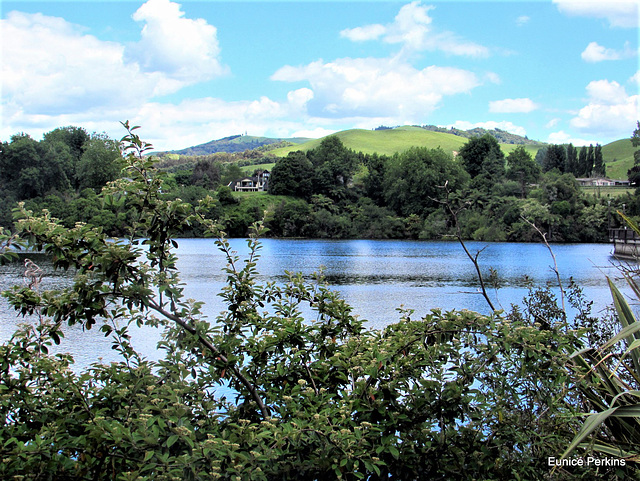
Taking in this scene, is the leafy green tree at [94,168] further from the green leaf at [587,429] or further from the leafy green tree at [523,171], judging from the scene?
the leafy green tree at [523,171]

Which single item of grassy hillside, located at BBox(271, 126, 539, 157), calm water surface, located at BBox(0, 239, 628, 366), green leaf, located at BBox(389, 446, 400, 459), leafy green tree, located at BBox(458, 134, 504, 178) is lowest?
calm water surface, located at BBox(0, 239, 628, 366)

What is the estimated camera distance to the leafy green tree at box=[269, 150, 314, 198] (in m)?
95.6

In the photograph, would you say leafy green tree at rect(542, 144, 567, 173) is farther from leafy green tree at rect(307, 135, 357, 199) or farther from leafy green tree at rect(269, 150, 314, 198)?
leafy green tree at rect(269, 150, 314, 198)

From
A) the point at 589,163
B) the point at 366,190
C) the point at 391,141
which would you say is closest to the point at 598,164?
the point at 589,163

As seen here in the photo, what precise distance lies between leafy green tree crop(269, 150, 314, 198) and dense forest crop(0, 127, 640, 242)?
190mm

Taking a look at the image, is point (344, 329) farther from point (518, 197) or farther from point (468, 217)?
point (518, 197)

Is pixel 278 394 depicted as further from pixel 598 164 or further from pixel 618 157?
pixel 618 157

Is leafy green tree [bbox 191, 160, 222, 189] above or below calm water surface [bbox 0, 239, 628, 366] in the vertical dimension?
above

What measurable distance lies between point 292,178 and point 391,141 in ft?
231

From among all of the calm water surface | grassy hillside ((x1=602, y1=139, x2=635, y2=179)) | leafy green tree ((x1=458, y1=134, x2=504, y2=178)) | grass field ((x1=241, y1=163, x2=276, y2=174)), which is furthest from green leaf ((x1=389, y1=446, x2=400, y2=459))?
grassy hillside ((x1=602, y1=139, x2=635, y2=179))

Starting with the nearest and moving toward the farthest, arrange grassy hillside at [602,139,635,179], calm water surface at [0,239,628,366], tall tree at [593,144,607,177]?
calm water surface at [0,239,628,366], tall tree at [593,144,607,177], grassy hillside at [602,139,635,179]

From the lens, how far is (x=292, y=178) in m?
95.9

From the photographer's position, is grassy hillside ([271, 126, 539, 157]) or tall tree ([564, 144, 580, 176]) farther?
grassy hillside ([271, 126, 539, 157])

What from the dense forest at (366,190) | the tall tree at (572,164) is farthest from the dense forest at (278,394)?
the tall tree at (572,164)
